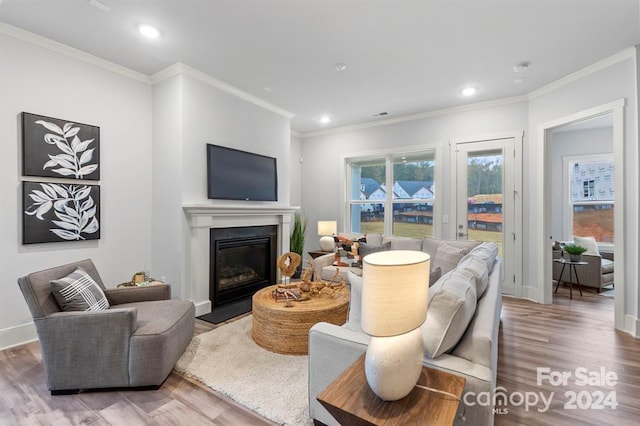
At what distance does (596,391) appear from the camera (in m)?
2.12

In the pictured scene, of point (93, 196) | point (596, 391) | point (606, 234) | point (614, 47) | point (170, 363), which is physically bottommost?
point (596, 391)

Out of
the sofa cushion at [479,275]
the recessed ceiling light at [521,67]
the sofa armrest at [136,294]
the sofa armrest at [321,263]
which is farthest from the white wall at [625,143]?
the sofa armrest at [136,294]

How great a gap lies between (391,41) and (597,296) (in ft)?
15.2

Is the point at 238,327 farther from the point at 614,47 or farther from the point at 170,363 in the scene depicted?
the point at 614,47

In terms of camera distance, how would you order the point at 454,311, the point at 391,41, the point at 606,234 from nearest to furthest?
the point at 454,311
the point at 391,41
the point at 606,234

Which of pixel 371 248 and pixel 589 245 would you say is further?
pixel 589 245

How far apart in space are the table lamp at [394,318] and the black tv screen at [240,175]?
3.09 meters

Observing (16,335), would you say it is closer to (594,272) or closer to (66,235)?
(66,235)

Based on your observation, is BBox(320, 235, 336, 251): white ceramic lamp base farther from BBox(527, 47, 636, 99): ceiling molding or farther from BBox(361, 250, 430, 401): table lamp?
BBox(361, 250, 430, 401): table lamp

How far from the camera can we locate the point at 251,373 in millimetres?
2285

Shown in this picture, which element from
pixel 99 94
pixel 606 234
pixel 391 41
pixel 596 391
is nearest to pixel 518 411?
pixel 596 391

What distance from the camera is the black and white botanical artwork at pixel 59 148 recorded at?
280 centimetres

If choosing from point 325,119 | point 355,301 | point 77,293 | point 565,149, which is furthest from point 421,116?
point 77,293

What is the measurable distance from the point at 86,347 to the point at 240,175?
2563 mm
